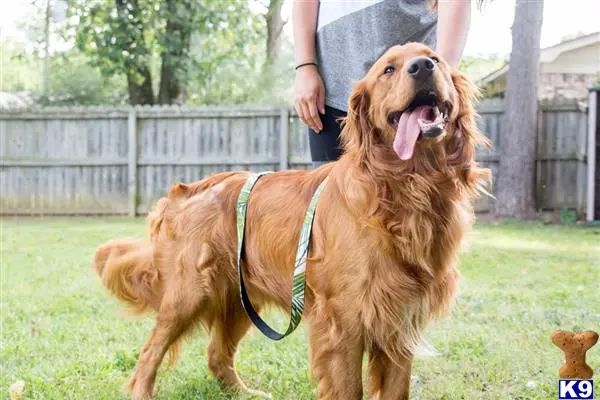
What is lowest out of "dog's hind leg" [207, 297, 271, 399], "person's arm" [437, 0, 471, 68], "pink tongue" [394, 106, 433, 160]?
"dog's hind leg" [207, 297, 271, 399]

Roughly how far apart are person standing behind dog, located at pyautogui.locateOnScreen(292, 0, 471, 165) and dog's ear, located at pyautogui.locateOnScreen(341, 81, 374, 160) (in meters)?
0.35

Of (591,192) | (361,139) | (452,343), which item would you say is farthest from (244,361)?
(591,192)

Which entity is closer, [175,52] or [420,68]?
[420,68]

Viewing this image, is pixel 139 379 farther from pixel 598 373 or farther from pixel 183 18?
pixel 183 18

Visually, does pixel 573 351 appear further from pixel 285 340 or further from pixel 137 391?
pixel 285 340

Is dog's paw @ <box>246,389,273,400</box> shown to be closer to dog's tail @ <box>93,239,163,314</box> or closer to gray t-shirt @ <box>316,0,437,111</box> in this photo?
dog's tail @ <box>93,239,163,314</box>

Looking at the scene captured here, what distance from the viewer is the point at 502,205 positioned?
38.0 ft

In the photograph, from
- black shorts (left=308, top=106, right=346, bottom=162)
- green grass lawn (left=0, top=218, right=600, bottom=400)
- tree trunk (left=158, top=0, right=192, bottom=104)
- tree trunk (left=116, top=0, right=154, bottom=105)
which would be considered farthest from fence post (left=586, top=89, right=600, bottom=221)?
black shorts (left=308, top=106, right=346, bottom=162)

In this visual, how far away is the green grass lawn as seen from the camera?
11.7ft

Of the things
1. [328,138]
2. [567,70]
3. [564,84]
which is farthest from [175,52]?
[328,138]

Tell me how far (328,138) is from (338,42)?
1.31 ft

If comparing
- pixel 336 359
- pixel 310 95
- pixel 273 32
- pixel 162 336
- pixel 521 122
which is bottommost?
pixel 162 336

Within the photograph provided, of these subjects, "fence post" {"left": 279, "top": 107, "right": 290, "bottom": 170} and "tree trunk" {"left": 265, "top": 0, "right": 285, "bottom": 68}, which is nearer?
"fence post" {"left": 279, "top": 107, "right": 290, "bottom": 170}

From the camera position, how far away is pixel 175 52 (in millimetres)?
Result: 14500
